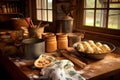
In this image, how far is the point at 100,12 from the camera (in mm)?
1851

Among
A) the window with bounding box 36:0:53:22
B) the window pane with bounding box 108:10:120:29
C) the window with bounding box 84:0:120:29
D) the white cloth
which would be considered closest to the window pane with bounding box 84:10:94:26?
the window with bounding box 84:0:120:29

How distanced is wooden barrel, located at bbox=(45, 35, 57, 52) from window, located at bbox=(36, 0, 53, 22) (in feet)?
4.50

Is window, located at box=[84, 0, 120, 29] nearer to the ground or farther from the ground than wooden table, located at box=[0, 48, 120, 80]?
farther from the ground

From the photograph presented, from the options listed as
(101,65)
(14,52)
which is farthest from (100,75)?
(14,52)

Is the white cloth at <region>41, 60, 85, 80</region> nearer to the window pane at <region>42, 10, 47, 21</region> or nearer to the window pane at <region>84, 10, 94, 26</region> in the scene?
the window pane at <region>84, 10, 94, 26</region>

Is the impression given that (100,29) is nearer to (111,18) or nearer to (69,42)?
(111,18)

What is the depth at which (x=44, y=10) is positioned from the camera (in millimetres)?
3000

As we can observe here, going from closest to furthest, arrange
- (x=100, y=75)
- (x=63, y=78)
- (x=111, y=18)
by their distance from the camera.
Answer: (x=63, y=78) < (x=100, y=75) < (x=111, y=18)

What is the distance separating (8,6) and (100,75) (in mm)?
2972

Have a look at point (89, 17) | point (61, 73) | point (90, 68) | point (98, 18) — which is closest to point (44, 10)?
point (89, 17)

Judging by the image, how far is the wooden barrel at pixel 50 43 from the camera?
1446mm

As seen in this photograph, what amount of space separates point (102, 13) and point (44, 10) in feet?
4.66

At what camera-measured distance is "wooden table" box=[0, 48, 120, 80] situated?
3.36 ft

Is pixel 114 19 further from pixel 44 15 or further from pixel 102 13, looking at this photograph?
pixel 44 15
